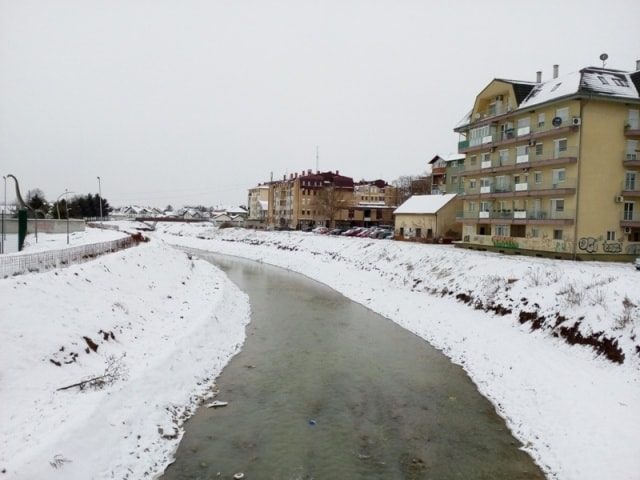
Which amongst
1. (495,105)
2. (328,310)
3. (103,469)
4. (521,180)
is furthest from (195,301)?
(495,105)

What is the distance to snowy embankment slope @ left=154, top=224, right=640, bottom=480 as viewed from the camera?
11781 mm

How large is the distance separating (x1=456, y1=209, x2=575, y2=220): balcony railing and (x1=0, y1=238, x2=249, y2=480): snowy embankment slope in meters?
28.3

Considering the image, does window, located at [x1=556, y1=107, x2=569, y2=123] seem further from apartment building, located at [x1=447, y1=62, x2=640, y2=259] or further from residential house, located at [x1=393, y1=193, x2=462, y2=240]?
residential house, located at [x1=393, y1=193, x2=462, y2=240]

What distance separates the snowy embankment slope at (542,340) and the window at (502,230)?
32.1ft

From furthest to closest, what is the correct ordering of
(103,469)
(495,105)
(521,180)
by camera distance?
1. (495,105)
2. (521,180)
3. (103,469)

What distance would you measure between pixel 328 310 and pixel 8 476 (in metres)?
22.4

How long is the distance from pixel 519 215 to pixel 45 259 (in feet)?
124

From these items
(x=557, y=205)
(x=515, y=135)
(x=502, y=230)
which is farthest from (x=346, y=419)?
(x=515, y=135)

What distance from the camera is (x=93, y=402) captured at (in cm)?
1099

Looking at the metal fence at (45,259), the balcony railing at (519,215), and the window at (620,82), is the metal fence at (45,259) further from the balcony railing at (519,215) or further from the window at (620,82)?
the window at (620,82)

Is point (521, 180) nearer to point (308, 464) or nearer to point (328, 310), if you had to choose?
point (328, 310)

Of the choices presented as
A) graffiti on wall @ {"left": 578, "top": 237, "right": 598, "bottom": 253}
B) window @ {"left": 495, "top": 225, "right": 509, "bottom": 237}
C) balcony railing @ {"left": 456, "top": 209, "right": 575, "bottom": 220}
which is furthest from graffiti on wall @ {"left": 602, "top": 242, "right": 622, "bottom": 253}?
window @ {"left": 495, "top": 225, "right": 509, "bottom": 237}

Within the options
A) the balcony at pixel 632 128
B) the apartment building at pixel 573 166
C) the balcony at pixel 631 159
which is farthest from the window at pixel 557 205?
the balcony at pixel 632 128

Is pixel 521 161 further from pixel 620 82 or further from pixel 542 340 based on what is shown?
pixel 542 340
